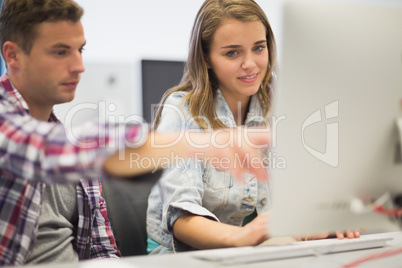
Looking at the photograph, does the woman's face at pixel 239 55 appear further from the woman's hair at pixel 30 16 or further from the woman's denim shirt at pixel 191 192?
the woman's hair at pixel 30 16

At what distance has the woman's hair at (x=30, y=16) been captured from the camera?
3.51 feet

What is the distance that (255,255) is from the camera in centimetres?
93

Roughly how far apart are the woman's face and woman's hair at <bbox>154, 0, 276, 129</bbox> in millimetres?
22

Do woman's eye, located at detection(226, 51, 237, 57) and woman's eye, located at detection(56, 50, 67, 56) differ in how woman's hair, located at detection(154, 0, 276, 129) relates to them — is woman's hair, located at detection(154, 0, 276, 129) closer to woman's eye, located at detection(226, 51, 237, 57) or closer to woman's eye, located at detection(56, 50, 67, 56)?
woman's eye, located at detection(226, 51, 237, 57)

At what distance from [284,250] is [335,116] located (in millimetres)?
290

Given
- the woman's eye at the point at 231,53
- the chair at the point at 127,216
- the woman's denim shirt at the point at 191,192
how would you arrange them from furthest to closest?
the woman's eye at the point at 231,53, the chair at the point at 127,216, the woman's denim shirt at the point at 191,192

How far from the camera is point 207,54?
1.58 m

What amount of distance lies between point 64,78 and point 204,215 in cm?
46

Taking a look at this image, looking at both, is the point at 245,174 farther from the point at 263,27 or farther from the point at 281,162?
the point at 281,162

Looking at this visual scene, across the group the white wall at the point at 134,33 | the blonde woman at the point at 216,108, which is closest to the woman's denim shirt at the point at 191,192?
the blonde woman at the point at 216,108

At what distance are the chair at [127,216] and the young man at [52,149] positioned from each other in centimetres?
11

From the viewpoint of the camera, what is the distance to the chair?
1417 mm

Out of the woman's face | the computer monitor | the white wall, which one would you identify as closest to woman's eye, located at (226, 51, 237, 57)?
the woman's face

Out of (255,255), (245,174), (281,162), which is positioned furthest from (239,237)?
(245,174)
